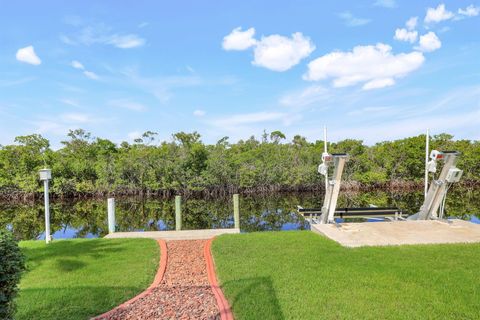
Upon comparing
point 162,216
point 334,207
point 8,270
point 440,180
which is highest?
point 440,180

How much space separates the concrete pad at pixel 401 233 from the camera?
6305 mm

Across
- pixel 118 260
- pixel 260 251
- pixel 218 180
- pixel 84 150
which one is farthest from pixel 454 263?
pixel 84 150

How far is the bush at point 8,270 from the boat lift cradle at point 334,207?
6.19m

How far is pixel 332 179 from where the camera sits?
25.0 ft

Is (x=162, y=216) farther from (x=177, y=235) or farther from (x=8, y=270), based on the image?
(x=8, y=270)

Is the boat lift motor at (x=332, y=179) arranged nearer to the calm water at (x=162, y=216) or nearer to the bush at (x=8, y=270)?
the calm water at (x=162, y=216)

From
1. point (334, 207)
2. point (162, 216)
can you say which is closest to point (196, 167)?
point (162, 216)

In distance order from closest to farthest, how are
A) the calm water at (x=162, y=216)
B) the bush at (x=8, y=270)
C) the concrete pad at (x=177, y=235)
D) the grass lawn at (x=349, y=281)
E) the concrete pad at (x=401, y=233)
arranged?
the bush at (x=8, y=270) < the grass lawn at (x=349, y=281) < the concrete pad at (x=401, y=233) < the concrete pad at (x=177, y=235) < the calm water at (x=162, y=216)

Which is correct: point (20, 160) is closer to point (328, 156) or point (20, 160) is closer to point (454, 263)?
point (328, 156)

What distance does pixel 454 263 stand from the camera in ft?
16.1

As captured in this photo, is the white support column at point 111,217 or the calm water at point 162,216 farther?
the calm water at point 162,216

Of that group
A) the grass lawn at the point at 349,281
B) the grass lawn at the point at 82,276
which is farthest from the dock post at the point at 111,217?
the grass lawn at the point at 349,281

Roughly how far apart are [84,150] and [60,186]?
19.3ft

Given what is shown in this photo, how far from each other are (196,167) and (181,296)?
20.8m
